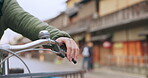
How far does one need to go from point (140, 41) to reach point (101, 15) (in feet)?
17.1

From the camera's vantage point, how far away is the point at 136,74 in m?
11.9

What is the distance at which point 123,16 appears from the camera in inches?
566

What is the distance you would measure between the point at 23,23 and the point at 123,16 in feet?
44.3

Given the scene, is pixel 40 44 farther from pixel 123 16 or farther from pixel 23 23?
pixel 123 16

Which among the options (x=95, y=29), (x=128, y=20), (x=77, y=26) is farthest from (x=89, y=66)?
(x=77, y=26)

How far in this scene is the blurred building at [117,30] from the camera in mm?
12914

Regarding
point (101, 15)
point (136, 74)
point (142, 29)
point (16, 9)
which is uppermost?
point (101, 15)

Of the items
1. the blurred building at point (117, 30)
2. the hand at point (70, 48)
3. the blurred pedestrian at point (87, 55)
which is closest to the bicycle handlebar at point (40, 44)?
the hand at point (70, 48)

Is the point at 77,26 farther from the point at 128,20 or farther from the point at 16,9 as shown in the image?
the point at 16,9

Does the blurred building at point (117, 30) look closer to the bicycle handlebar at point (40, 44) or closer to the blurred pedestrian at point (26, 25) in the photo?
the blurred pedestrian at point (26, 25)

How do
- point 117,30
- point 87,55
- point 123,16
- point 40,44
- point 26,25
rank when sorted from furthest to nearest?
point 117,30, point 123,16, point 87,55, point 26,25, point 40,44

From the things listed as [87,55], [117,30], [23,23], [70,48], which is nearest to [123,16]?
[117,30]

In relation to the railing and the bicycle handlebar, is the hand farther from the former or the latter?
the railing

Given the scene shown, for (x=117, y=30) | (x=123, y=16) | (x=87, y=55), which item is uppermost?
(x=123, y=16)
